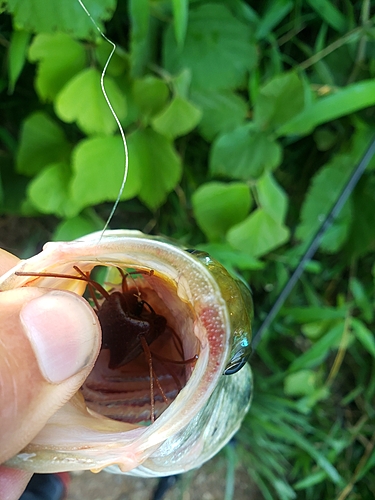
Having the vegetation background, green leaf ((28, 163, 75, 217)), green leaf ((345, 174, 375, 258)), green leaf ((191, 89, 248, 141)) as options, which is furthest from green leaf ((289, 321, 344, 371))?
green leaf ((28, 163, 75, 217))

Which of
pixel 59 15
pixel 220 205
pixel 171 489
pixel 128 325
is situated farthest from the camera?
pixel 171 489

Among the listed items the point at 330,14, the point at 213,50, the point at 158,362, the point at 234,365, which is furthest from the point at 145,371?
the point at 330,14

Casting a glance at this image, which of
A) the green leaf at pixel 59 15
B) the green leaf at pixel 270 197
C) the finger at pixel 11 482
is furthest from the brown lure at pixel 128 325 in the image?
the green leaf at pixel 270 197

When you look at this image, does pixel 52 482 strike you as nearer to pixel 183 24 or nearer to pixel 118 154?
pixel 118 154

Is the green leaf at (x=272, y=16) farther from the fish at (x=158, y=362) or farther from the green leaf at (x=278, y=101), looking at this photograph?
the fish at (x=158, y=362)

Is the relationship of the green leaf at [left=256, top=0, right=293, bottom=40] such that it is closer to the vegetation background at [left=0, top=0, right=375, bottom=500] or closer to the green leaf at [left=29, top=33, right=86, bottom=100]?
the vegetation background at [left=0, top=0, right=375, bottom=500]

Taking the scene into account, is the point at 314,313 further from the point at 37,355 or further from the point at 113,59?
the point at 37,355
